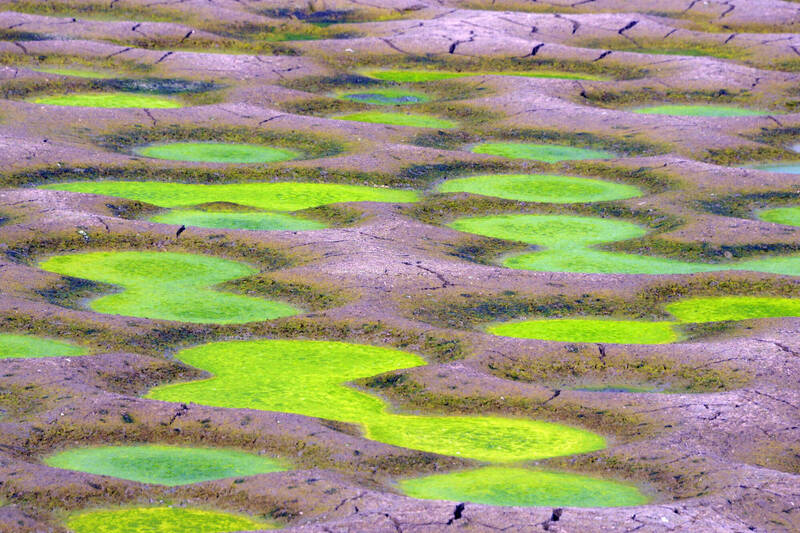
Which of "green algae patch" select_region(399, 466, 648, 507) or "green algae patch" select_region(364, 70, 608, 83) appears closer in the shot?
"green algae patch" select_region(399, 466, 648, 507)

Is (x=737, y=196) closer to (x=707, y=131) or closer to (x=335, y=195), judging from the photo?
(x=707, y=131)

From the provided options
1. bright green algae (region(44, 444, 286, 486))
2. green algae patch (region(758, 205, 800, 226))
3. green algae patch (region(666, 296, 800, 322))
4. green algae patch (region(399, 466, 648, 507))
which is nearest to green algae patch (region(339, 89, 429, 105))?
green algae patch (region(758, 205, 800, 226))

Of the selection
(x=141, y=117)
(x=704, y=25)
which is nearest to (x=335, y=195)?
(x=141, y=117)

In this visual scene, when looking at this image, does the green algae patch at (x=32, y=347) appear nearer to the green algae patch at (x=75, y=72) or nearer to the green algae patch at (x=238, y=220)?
the green algae patch at (x=238, y=220)

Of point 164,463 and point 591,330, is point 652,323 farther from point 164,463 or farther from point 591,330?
point 164,463

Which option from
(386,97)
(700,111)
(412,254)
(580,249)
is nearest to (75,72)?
(386,97)

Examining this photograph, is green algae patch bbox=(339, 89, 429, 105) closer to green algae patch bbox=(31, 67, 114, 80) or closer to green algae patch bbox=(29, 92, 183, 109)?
green algae patch bbox=(29, 92, 183, 109)
